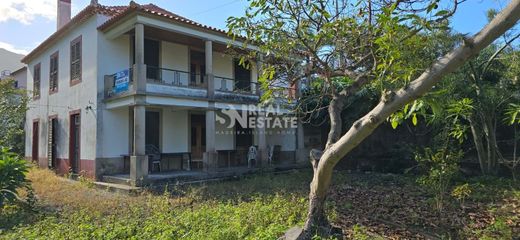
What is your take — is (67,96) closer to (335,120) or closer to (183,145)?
(183,145)

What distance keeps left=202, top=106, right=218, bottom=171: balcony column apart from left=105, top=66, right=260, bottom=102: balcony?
2.19 feet

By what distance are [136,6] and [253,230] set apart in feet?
27.8

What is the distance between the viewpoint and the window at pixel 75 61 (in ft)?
46.0

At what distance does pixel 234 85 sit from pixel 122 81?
16.3ft

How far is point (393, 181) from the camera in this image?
10766 mm

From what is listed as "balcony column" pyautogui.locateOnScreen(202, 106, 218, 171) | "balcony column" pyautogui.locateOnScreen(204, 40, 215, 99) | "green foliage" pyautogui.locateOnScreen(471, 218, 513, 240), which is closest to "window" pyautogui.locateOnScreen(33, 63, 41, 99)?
"balcony column" pyautogui.locateOnScreen(204, 40, 215, 99)

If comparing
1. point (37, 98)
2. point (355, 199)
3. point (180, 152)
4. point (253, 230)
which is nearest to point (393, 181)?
point (355, 199)

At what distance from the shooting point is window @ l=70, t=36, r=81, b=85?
552 inches

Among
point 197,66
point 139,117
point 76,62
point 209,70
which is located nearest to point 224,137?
point 197,66

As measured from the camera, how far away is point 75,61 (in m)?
14.3

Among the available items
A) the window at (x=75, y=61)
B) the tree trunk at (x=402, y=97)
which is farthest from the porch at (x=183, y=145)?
the tree trunk at (x=402, y=97)

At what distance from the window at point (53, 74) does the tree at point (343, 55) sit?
13426mm

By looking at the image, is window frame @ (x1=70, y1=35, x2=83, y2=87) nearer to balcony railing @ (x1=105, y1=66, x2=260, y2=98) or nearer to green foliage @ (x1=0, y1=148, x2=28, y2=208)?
balcony railing @ (x1=105, y1=66, x2=260, y2=98)

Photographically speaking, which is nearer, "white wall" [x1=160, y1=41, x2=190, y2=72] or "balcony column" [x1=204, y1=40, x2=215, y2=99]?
"balcony column" [x1=204, y1=40, x2=215, y2=99]
